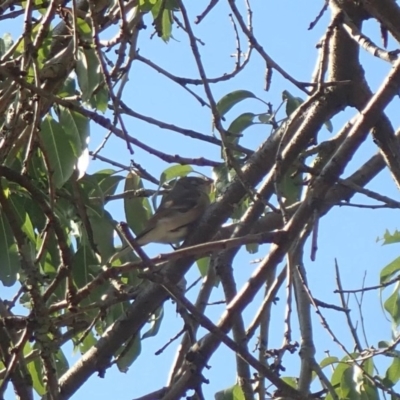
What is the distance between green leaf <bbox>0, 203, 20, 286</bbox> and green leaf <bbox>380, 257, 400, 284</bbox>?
1.38 m

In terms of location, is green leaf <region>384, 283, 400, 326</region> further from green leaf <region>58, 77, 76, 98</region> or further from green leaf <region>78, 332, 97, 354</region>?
green leaf <region>58, 77, 76, 98</region>

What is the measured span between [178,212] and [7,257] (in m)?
2.46

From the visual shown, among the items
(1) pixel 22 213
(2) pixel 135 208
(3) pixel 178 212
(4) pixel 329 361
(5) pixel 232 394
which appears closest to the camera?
(5) pixel 232 394

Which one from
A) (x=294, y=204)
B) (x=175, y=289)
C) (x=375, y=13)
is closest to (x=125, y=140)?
(x=175, y=289)

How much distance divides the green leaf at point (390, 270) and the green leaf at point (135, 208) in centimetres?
95

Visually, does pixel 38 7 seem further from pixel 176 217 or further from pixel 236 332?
pixel 176 217

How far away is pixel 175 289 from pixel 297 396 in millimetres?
401

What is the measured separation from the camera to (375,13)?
249cm

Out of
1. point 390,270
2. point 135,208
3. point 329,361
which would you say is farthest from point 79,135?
point 390,270

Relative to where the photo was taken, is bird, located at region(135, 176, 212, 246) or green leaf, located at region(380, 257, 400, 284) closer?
green leaf, located at region(380, 257, 400, 284)

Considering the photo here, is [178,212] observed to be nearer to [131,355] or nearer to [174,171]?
[174,171]

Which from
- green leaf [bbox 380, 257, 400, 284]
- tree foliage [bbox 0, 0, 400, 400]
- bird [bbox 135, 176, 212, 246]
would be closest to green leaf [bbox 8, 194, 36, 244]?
tree foliage [bbox 0, 0, 400, 400]

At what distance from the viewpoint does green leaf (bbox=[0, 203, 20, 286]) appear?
2822 millimetres

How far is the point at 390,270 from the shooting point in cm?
332
